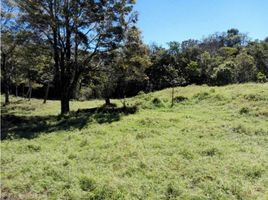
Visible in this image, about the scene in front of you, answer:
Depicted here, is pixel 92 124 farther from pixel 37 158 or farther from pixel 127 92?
pixel 127 92

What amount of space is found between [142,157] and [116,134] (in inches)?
129

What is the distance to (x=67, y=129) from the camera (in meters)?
13.7

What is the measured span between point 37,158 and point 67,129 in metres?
4.19

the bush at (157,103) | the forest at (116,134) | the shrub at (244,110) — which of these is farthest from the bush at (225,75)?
the shrub at (244,110)

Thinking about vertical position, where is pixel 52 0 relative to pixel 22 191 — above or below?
above

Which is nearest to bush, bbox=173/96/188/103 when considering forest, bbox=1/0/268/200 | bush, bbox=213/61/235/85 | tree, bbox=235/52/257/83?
forest, bbox=1/0/268/200

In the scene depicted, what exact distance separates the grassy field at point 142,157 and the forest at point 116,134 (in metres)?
0.03

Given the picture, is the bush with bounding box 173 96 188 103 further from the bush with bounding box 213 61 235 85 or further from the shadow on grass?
the bush with bounding box 213 61 235 85

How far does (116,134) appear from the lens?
1205 cm

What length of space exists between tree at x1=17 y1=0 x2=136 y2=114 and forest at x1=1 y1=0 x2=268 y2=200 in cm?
6

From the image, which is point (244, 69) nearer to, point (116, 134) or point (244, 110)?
point (244, 110)

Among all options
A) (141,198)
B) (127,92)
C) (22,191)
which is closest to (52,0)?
(22,191)

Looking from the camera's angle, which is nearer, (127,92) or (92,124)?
(92,124)

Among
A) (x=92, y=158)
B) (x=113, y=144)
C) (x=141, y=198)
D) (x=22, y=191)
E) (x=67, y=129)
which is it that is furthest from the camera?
(x=67, y=129)
